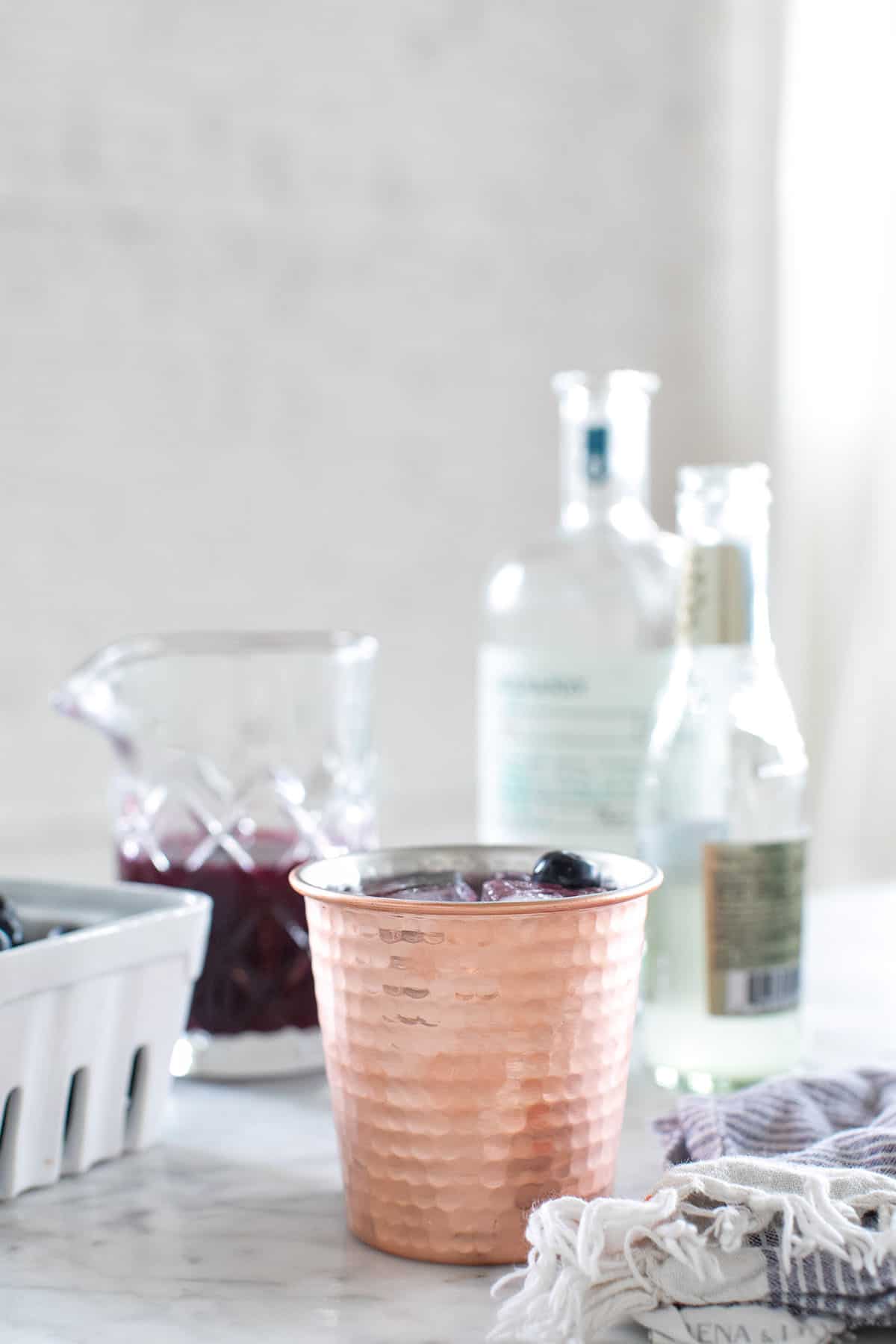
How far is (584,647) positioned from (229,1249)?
1.37ft

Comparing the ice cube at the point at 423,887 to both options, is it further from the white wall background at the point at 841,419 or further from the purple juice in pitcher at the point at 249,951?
the white wall background at the point at 841,419

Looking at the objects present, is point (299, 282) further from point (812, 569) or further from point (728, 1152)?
point (728, 1152)

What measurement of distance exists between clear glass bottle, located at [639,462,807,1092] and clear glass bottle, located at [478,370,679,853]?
0.20ft

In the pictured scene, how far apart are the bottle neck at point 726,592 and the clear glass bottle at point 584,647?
3.6 inches

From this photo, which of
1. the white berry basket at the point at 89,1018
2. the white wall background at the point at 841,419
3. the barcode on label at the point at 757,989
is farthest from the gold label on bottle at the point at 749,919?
the white wall background at the point at 841,419

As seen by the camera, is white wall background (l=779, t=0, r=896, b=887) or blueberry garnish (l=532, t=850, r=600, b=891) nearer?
blueberry garnish (l=532, t=850, r=600, b=891)

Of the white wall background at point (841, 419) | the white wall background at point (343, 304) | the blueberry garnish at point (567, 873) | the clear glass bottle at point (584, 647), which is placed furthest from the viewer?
the white wall background at point (841, 419)

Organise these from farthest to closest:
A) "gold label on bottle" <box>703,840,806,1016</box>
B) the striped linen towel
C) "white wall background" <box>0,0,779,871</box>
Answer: "white wall background" <box>0,0,779,871</box>, "gold label on bottle" <box>703,840,806,1016</box>, the striped linen towel

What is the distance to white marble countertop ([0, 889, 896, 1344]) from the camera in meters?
0.47

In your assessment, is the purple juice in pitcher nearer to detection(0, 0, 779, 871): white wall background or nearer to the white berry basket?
the white berry basket

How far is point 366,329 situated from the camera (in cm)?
170

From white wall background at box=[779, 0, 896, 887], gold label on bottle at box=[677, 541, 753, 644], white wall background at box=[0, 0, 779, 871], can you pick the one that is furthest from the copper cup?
white wall background at box=[779, 0, 896, 887]

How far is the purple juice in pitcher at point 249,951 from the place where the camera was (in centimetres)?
73

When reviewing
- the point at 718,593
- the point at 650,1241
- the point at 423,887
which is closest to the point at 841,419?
the point at 718,593
